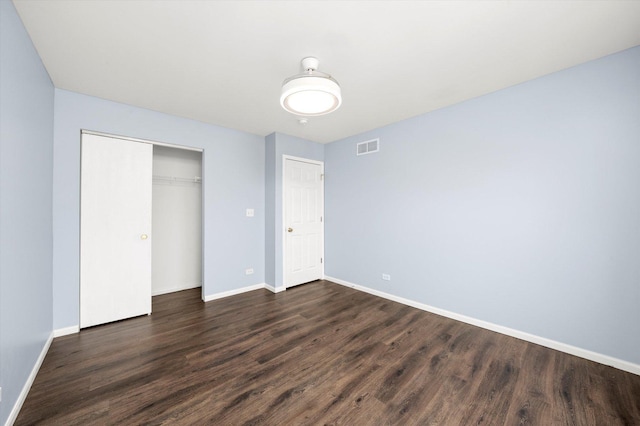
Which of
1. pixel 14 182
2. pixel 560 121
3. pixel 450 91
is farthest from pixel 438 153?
pixel 14 182

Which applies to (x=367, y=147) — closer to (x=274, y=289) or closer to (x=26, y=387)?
(x=274, y=289)

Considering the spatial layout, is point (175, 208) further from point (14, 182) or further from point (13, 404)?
point (13, 404)

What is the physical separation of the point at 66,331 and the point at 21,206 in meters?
1.70

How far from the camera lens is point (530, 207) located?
2.43 meters

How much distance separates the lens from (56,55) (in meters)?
2.03

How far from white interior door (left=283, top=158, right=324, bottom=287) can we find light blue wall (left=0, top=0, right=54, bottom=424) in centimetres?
269

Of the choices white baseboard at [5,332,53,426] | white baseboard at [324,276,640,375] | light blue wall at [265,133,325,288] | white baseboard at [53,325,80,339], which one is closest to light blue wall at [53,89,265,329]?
white baseboard at [53,325,80,339]

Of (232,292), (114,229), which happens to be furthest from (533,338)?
(114,229)

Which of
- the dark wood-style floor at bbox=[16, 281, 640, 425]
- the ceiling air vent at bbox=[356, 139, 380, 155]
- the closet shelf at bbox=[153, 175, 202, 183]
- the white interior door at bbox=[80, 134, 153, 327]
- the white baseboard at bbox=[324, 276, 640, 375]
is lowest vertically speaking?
the dark wood-style floor at bbox=[16, 281, 640, 425]

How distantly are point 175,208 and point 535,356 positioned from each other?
16.1ft

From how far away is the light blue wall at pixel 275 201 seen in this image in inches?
156

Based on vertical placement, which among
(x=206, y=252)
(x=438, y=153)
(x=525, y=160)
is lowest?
(x=206, y=252)

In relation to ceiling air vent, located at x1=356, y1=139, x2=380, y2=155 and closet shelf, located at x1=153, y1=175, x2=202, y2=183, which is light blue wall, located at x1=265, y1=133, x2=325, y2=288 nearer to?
ceiling air vent, located at x1=356, y1=139, x2=380, y2=155

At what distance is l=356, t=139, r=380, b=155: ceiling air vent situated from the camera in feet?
12.5
